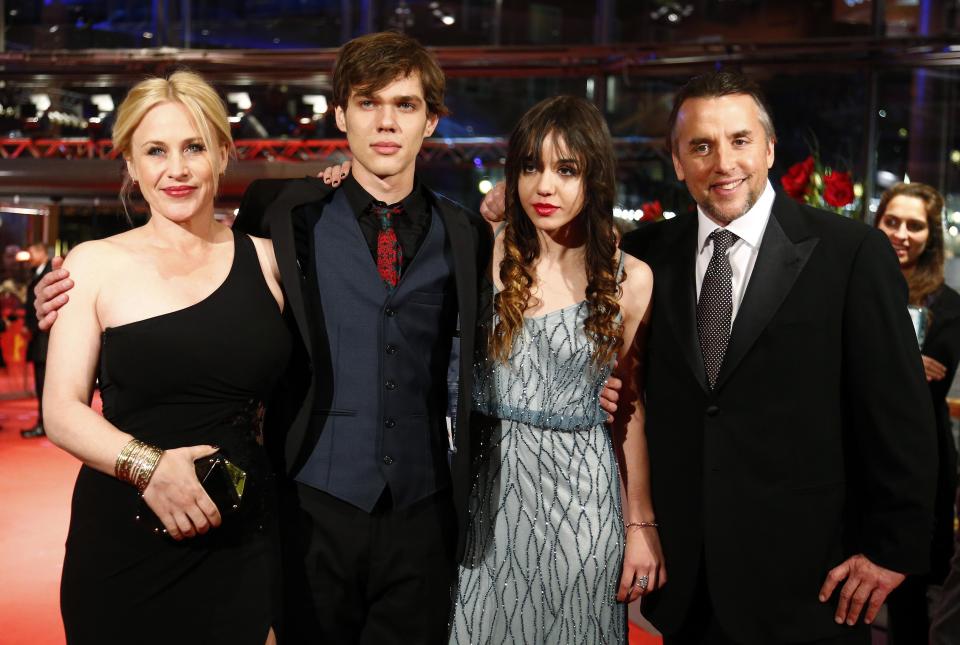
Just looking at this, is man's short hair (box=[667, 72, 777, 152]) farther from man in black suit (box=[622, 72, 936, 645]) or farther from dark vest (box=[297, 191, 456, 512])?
dark vest (box=[297, 191, 456, 512])

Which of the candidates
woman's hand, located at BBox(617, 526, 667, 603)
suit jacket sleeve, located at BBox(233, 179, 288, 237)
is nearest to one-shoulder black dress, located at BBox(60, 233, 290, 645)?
suit jacket sleeve, located at BBox(233, 179, 288, 237)

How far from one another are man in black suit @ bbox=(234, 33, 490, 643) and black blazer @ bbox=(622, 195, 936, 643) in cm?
54

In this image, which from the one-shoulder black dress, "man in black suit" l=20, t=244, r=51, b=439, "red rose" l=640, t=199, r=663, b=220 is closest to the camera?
the one-shoulder black dress

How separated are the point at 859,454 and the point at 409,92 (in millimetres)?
1282

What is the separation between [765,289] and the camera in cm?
190

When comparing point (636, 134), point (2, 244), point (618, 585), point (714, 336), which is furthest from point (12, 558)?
point (2, 244)

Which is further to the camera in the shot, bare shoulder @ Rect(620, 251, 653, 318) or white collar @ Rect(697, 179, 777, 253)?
bare shoulder @ Rect(620, 251, 653, 318)

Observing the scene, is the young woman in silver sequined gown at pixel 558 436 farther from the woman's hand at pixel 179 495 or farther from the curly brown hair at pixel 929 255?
the curly brown hair at pixel 929 255

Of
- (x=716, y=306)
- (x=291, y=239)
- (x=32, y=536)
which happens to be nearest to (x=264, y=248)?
(x=291, y=239)

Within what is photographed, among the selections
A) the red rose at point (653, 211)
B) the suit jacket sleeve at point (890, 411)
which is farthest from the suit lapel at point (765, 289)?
the red rose at point (653, 211)

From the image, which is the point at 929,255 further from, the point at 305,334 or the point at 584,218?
the point at 305,334

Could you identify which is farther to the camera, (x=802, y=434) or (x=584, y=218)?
(x=584, y=218)

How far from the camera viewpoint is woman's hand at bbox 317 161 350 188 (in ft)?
7.06

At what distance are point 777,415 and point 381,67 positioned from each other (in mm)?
1167
